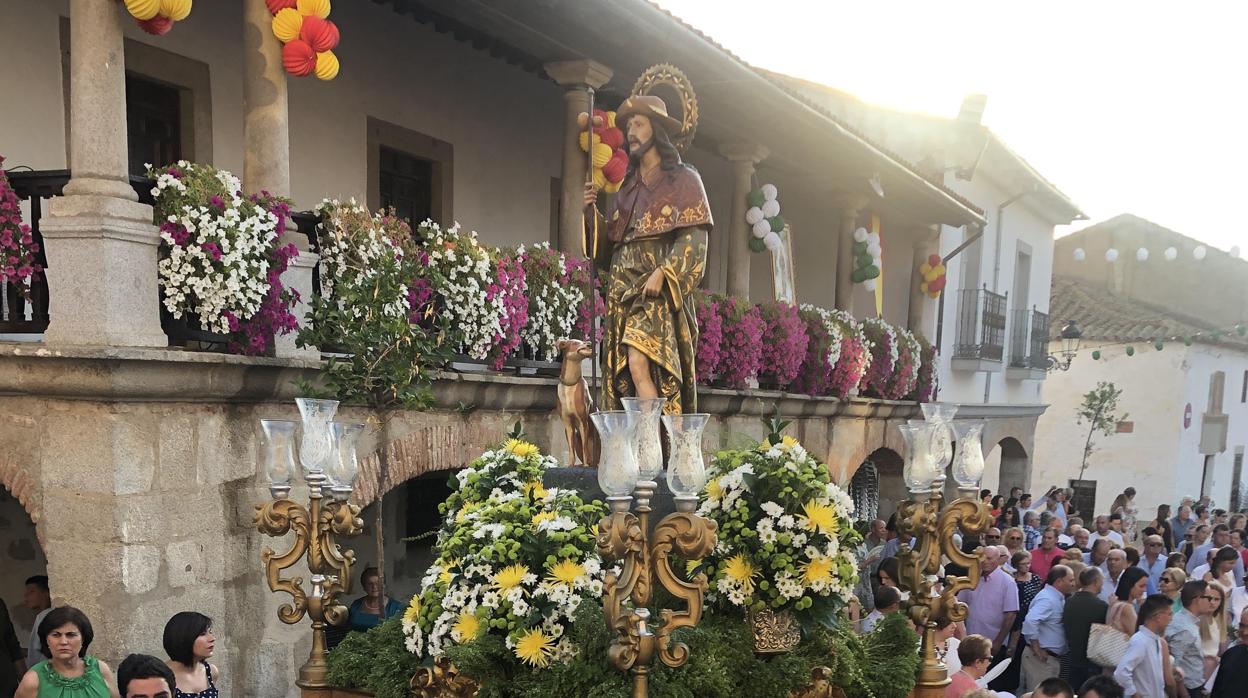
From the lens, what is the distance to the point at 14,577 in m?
7.96

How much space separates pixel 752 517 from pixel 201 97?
5894 mm

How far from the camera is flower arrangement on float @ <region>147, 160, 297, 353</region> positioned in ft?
18.1

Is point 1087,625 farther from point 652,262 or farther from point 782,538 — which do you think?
point 782,538

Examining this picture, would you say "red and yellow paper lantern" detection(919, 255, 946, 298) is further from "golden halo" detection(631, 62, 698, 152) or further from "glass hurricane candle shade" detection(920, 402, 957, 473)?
"glass hurricane candle shade" detection(920, 402, 957, 473)

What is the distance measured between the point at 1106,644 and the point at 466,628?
16.8 ft

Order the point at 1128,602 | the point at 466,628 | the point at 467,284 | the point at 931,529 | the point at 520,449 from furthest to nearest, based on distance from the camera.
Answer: the point at 1128,602
the point at 467,284
the point at 520,449
the point at 931,529
the point at 466,628

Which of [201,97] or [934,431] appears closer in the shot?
[934,431]

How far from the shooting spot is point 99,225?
520 cm

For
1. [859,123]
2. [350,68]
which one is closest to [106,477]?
[350,68]

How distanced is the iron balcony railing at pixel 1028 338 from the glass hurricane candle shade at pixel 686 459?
65.5ft

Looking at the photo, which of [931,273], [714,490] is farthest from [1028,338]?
[714,490]

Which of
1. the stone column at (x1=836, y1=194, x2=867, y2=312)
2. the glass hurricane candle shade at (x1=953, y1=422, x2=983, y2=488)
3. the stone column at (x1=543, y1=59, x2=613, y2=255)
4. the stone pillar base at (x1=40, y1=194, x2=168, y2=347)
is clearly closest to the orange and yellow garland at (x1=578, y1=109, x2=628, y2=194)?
the stone column at (x1=543, y1=59, x2=613, y2=255)

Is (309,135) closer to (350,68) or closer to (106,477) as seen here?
(350,68)

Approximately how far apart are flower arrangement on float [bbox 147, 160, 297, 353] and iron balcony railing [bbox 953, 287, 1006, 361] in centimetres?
1552
